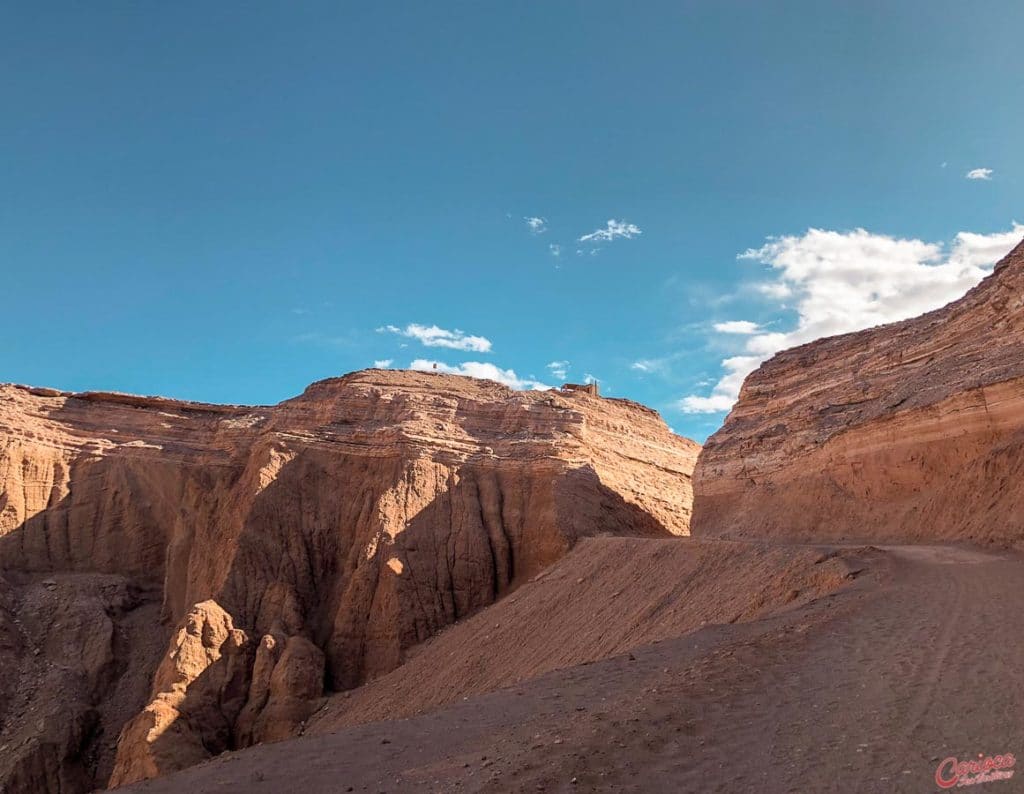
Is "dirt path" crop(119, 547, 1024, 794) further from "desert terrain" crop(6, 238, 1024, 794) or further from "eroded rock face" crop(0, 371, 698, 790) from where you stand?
"eroded rock face" crop(0, 371, 698, 790)

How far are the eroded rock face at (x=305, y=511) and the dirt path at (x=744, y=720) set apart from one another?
13995 mm

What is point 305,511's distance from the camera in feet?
92.6

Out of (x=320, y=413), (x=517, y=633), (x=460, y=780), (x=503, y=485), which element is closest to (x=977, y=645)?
(x=460, y=780)

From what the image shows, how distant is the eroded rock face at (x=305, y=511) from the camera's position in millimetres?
23016

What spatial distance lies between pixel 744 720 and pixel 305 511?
77.0 ft

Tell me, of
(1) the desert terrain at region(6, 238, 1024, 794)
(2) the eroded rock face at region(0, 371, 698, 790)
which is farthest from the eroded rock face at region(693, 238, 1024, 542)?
(2) the eroded rock face at region(0, 371, 698, 790)

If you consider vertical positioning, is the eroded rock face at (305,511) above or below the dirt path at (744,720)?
above

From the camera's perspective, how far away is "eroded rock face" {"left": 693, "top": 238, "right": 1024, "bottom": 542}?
1648 cm

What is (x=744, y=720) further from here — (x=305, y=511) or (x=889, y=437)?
(x=305, y=511)

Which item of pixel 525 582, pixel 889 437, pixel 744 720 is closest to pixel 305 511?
pixel 525 582

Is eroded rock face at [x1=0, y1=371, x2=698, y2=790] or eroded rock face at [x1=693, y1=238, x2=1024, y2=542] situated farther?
eroded rock face at [x1=0, y1=371, x2=698, y2=790]

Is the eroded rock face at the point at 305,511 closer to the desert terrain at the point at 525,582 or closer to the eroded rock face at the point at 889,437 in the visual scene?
the desert terrain at the point at 525,582

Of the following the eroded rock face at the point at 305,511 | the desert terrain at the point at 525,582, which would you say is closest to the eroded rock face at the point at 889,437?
the desert terrain at the point at 525,582

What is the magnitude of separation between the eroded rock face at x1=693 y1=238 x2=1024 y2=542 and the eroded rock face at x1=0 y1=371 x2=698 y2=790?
19.9 feet
